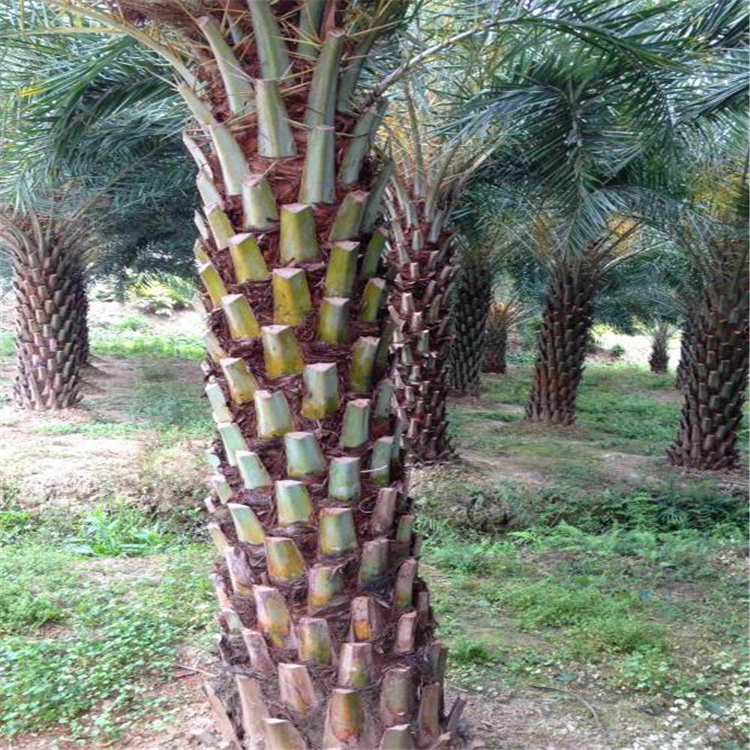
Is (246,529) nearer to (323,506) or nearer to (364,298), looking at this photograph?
(323,506)

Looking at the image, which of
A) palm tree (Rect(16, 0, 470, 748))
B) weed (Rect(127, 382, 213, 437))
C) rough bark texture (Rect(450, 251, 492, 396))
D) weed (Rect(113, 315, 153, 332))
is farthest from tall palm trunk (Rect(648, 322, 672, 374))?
palm tree (Rect(16, 0, 470, 748))

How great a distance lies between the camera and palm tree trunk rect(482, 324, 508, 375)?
24297 mm

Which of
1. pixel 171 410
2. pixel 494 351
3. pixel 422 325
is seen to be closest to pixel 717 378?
pixel 422 325

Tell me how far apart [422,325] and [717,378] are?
173 inches

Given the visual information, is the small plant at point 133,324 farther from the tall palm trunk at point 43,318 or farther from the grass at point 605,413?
the tall palm trunk at point 43,318

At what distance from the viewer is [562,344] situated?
523 inches

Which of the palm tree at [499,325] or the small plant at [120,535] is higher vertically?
the palm tree at [499,325]

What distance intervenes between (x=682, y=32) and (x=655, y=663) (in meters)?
3.94

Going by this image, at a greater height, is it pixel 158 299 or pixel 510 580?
pixel 158 299

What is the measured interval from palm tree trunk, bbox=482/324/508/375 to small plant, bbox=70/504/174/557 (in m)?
17.2

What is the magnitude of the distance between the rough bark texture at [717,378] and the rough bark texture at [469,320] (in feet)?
18.2

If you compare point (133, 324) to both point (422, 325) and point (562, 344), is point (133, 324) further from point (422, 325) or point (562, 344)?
point (422, 325)

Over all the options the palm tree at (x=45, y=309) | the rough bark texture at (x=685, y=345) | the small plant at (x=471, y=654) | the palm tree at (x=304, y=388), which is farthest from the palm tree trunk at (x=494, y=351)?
→ the palm tree at (x=304, y=388)

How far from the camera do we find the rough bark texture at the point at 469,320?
52.4 feet
